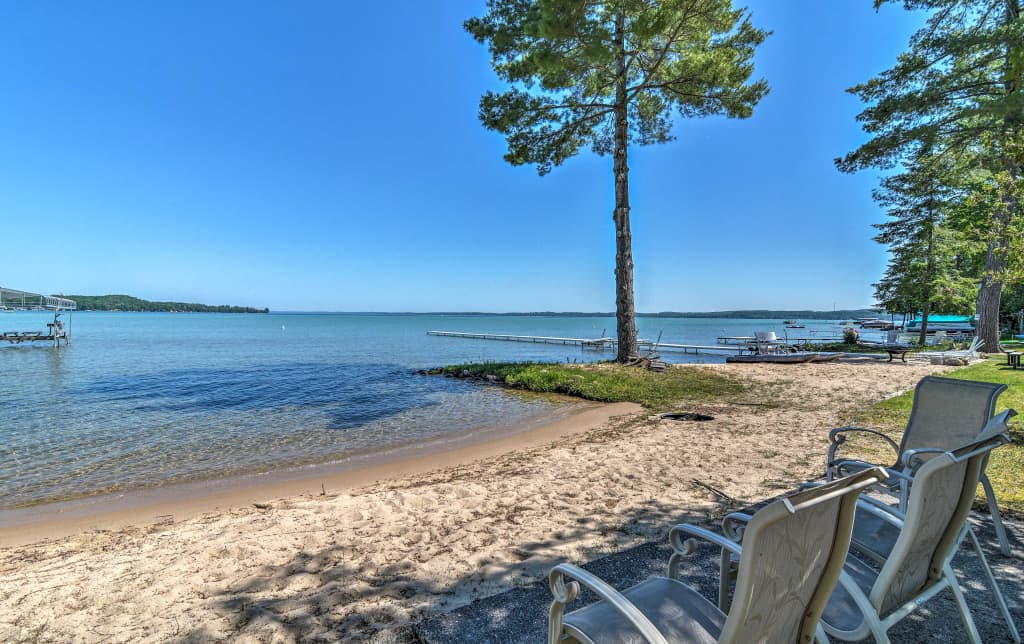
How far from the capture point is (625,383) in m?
11.4

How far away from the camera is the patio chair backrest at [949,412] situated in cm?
337

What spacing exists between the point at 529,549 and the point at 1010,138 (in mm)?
6544

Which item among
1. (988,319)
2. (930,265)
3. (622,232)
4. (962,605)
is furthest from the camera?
(930,265)

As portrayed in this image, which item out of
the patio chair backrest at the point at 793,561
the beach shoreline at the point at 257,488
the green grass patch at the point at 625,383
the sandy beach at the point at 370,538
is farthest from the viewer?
the green grass patch at the point at 625,383

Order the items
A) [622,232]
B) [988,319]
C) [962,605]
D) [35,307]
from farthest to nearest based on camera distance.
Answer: [35,307], [988,319], [622,232], [962,605]

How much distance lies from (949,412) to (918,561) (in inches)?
101

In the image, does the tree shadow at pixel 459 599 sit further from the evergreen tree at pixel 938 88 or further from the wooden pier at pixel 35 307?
the wooden pier at pixel 35 307

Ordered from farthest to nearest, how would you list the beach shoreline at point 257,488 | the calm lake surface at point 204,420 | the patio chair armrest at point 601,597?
the calm lake surface at point 204,420, the beach shoreline at point 257,488, the patio chair armrest at point 601,597

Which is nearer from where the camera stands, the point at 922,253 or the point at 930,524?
the point at 930,524

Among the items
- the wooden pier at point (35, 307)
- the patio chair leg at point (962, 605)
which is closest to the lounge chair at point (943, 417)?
the patio chair leg at point (962, 605)

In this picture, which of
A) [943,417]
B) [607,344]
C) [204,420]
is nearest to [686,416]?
[943,417]

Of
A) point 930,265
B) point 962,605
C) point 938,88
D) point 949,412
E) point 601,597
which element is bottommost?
point 962,605

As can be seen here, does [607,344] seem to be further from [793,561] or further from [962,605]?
[793,561]

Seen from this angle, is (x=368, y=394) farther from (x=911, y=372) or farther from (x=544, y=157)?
(x=911, y=372)
